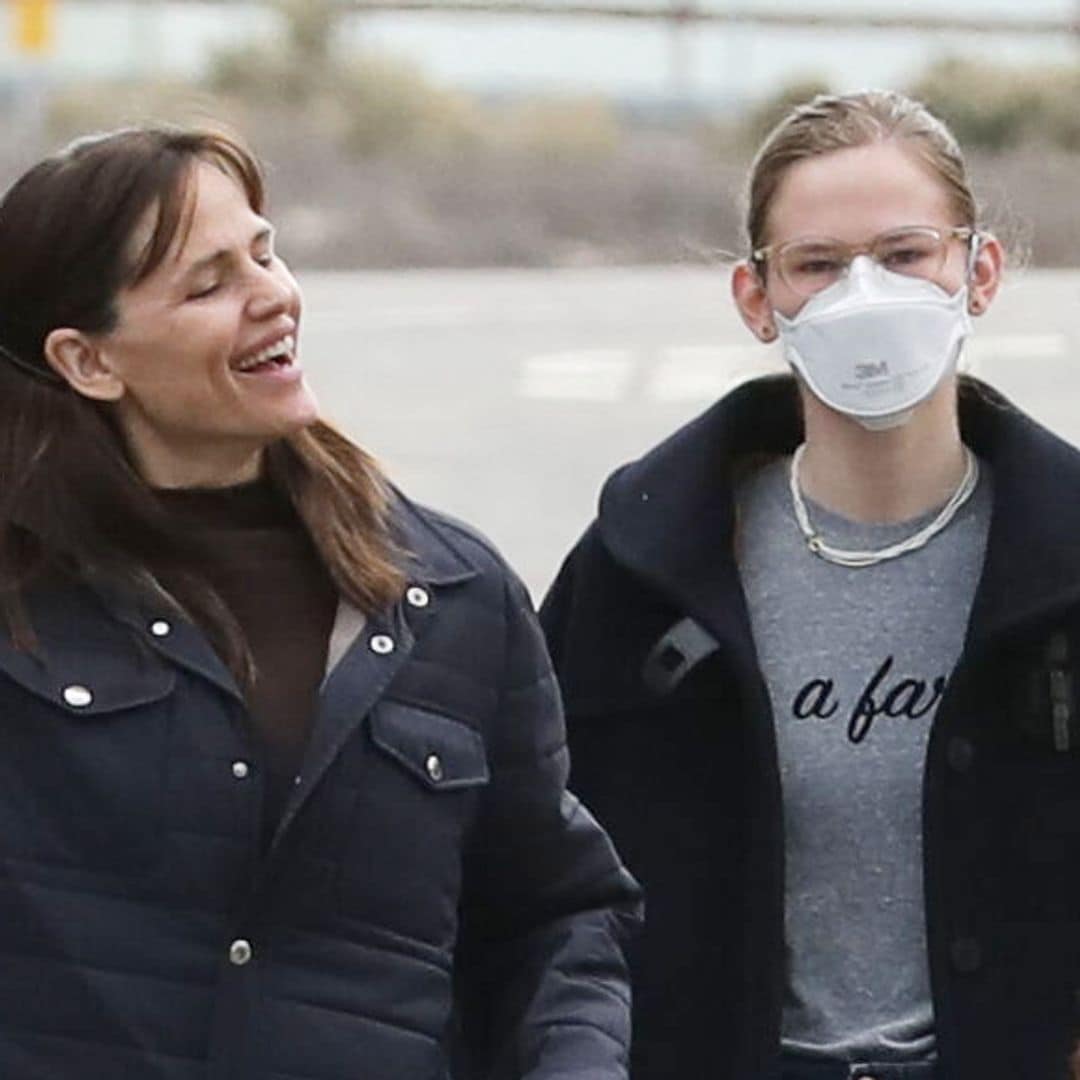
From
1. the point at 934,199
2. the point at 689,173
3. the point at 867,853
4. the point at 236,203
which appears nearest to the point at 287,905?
the point at 236,203

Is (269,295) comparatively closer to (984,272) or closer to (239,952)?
(239,952)

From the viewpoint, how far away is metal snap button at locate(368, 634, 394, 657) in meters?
2.48

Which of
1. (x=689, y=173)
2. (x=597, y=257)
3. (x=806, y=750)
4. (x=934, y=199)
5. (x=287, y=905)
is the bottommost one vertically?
(x=287, y=905)

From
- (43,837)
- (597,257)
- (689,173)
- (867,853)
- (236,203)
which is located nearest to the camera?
(43,837)

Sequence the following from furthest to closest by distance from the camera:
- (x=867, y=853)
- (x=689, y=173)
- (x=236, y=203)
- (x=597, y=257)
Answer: (x=689, y=173)
(x=597, y=257)
(x=867, y=853)
(x=236, y=203)

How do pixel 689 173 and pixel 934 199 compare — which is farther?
pixel 689 173

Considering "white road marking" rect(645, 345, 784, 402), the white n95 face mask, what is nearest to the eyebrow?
the white n95 face mask

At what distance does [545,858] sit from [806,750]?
45 cm

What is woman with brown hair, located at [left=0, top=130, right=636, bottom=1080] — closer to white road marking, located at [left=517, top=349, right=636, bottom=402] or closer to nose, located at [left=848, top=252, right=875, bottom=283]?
nose, located at [left=848, top=252, right=875, bottom=283]

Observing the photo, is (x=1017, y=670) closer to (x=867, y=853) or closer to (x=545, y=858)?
(x=867, y=853)

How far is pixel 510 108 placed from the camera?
26.9m

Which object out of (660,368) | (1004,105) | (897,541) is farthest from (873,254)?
(1004,105)

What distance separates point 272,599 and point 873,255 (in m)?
0.85

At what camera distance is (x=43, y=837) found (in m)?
2.38
